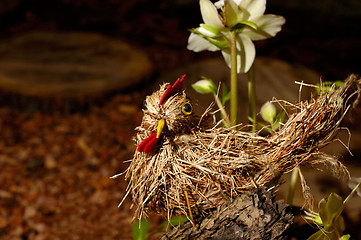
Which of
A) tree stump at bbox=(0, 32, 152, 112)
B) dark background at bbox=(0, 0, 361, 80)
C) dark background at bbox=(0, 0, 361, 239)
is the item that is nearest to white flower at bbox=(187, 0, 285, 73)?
dark background at bbox=(0, 0, 361, 239)

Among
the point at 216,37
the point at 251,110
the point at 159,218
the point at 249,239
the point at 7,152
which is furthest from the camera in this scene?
the point at 7,152

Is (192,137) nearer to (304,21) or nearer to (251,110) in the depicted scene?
(251,110)

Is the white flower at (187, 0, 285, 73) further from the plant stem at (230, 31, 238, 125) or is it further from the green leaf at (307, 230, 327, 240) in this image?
the green leaf at (307, 230, 327, 240)

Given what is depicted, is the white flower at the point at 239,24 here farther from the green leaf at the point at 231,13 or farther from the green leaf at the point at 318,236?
the green leaf at the point at 318,236

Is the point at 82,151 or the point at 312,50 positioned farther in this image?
the point at 312,50

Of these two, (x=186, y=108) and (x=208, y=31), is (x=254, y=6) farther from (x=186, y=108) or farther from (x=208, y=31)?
(x=186, y=108)

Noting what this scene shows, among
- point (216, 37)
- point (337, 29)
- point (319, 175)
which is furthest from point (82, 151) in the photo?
point (337, 29)

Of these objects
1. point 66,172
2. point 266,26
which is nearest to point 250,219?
point 266,26
